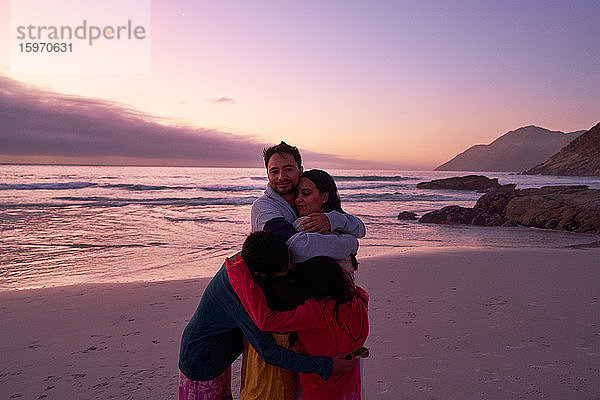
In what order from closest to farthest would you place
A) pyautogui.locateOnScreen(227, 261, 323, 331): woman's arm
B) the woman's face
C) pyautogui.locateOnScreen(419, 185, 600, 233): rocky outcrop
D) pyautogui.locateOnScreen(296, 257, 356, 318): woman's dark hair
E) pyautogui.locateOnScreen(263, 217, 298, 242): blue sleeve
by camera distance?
pyautogui.locateOnScreen(227, 261, 323, 331): woman's arm
pyautogui.locateOnScreen(296, 257, 356, 318): woman's dark hair
pyautogui.locateOnScreen(263, 217, 298, 242): blue sleeve
the woman's face
pyautogui.locateOnScreen(419, 185, 600, 233): rocky outcrop

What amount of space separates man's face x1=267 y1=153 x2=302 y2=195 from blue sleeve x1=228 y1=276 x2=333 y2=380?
2.92 feet

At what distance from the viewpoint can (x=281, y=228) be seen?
2281 millimetres

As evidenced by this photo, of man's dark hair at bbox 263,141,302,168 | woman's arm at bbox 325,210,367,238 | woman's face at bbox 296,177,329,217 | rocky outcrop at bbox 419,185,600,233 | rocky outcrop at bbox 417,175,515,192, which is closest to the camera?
woman's arm at bbox 325,210,367,238

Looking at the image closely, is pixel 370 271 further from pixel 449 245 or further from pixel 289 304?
pixel 289 304

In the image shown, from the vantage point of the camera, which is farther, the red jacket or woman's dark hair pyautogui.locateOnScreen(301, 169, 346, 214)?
woman's dark hair pyautogui.locateOnScreen(301, 169, 346, 214)

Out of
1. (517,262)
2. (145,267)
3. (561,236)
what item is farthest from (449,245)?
(145,267)

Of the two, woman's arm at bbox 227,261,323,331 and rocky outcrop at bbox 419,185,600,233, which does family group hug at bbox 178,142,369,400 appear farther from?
rocky outcrop at bbox 419,185,600,233

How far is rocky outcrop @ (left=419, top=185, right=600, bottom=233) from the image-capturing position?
13.9 meters

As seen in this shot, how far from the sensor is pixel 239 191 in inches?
1334

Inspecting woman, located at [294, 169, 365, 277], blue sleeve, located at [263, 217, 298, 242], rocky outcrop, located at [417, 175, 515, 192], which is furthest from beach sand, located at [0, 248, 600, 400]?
rocky outcrop, located at [417, 175, 515, 192]

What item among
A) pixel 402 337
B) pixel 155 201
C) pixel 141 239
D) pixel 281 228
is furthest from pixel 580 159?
pixel 281 228

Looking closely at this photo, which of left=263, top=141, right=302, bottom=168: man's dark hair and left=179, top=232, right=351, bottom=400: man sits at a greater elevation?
left=263, top=141, right=302, bottom=168: man's dark hair

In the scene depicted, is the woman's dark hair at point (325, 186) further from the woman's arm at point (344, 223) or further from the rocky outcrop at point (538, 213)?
the rocky outcrop at point (538, 213)

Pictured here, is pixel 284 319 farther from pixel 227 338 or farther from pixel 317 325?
pixel 227 338
